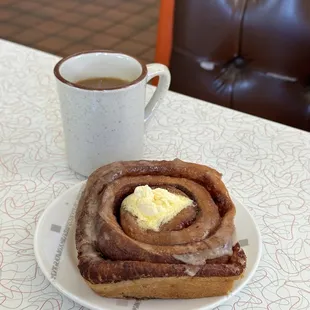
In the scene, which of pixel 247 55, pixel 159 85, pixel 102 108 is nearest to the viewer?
pixel 102 108

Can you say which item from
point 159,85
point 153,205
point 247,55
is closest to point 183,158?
point 159,85

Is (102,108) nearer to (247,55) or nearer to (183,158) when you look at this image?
(183,158)

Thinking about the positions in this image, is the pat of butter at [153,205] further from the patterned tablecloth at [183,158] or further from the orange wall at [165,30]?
the orange wall at [165,30]

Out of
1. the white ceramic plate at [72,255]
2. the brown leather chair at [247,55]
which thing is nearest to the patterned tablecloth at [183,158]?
the white ceramic plate at [72,255]

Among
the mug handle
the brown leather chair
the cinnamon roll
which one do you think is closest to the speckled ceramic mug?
the mug handle

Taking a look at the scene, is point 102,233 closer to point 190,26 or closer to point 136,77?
point 136,77

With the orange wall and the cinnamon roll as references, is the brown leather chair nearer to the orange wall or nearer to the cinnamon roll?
the orange wall
